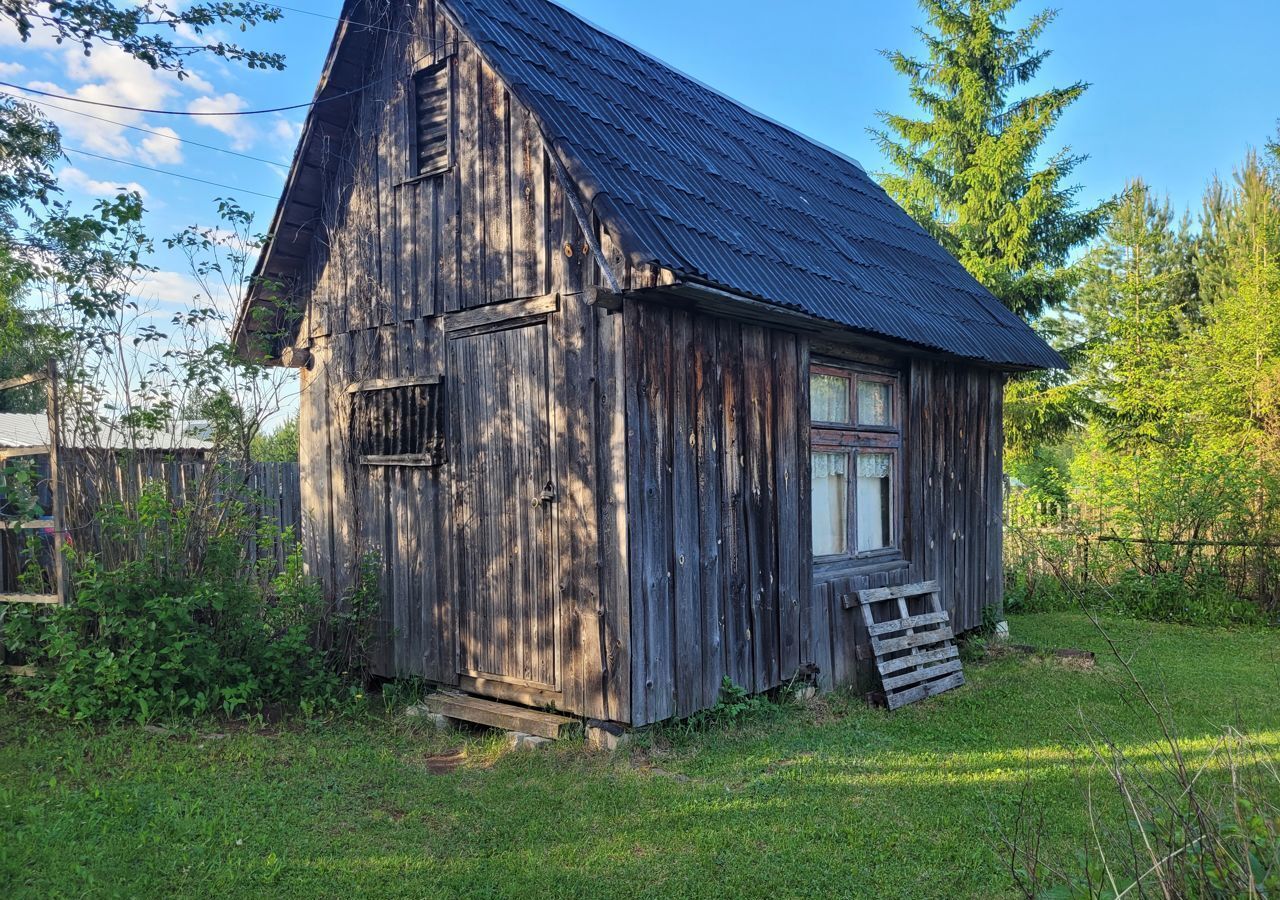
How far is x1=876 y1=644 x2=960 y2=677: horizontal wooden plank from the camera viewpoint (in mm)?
7496

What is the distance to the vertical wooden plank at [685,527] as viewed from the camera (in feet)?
19.8

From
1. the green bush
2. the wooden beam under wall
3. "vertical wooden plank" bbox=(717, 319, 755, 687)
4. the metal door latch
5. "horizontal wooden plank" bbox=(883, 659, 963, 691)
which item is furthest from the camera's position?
the green bush

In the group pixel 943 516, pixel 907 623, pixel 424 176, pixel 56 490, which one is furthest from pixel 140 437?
pixel 943 516

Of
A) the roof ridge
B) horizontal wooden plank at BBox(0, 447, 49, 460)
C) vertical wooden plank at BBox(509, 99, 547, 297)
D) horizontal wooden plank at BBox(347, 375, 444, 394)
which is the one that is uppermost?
the roof ridge

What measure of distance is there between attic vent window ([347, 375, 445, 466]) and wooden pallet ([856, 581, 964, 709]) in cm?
401

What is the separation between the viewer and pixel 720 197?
7.00 m

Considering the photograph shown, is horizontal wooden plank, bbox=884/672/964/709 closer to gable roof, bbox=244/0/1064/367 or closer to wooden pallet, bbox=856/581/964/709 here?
wooden pallet, bbox=856/581/964/709

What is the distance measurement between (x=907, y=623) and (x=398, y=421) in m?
4.93

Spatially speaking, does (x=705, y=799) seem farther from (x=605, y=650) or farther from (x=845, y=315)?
(x=845, y=315)

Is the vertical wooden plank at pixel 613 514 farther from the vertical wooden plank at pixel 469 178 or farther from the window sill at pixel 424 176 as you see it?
the window sill at pixel 424 176

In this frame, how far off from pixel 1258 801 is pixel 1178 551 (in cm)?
1165

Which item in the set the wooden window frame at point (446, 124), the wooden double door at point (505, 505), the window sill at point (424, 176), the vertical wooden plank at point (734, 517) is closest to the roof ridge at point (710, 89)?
the wooden window frame at point (446, 124)

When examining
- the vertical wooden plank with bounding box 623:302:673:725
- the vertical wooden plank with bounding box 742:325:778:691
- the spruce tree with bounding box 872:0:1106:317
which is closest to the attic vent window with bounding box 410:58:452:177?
the vertical wooden plank with bounding box 623:302:673:725

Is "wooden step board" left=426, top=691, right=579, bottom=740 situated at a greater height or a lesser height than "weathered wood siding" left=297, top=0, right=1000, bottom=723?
lesser
